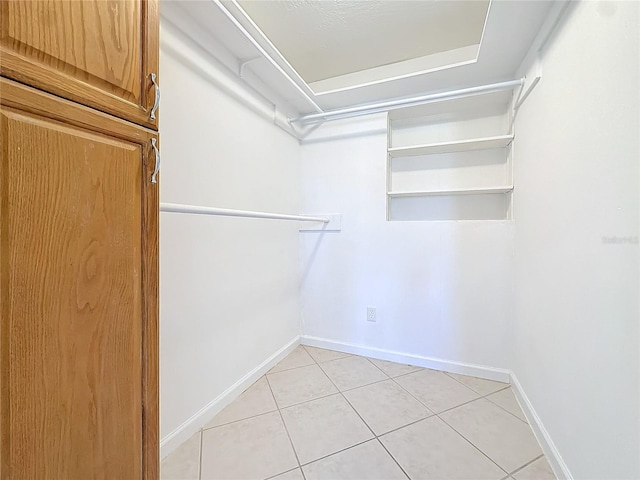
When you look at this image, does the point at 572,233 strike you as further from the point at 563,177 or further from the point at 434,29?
the point at 434,29

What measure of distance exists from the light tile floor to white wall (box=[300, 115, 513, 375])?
1.01 feet

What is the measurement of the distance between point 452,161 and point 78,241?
228 centimetres

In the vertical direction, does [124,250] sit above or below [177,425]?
above

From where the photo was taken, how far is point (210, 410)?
4.80ft

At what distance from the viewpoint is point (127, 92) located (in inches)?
28.4

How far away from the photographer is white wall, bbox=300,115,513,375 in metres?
1.90

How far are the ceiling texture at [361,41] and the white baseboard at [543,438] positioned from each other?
6.32ft

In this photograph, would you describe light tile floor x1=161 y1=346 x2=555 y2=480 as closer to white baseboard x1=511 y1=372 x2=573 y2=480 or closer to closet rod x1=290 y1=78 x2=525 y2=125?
white baseboard x1=511 y1=372 x2=573 y2=480

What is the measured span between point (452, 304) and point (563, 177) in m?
1.11

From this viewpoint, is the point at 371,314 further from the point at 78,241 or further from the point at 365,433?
Result: the point at 78,241

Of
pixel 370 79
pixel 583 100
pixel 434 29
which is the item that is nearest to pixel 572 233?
pixel 583 100

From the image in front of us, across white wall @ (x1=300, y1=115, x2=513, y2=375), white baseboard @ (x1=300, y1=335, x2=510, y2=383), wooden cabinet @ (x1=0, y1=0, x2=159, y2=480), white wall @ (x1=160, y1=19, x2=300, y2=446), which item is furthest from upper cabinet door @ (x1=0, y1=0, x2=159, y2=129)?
white baseboard @ (x1=300, y1=335, x2=510, y2=383)

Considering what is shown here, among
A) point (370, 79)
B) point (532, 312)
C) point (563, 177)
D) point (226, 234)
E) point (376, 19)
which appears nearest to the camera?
point (563, 177)

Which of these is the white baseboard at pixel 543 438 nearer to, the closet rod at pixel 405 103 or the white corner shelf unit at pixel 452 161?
the white corner shelf unit at pixel 452 161
